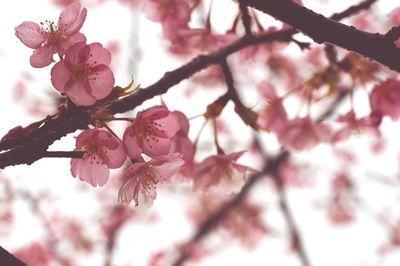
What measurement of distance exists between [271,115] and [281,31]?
0.52 meters

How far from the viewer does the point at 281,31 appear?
190 centimetres

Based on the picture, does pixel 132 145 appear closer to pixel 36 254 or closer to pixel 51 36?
pixel 51 36

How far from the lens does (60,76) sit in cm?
130

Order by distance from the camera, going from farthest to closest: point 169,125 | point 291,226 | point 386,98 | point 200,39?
1. point 291,226
2. point 200,39
3. point 386,98
4. point 169,125

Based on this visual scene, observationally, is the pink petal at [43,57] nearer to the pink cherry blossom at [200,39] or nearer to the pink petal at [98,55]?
the pink petal at [98,55]

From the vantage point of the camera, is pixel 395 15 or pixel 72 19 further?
pixel 395 15

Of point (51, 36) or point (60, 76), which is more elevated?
point (51, 36)

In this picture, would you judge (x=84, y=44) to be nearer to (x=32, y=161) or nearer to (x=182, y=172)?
(x=32, y=161)

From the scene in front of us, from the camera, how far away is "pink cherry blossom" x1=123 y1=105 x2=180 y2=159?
4.66ft

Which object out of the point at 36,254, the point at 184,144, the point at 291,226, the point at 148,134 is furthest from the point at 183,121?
the point at 36,254

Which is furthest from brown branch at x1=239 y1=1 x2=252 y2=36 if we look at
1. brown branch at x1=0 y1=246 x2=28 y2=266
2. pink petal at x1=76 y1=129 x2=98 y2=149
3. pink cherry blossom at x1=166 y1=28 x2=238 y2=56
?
brown branch at x1=0 y1=246 x2=28 y2=266

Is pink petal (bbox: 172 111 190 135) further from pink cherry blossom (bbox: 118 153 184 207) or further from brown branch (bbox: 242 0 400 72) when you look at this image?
brown branch (bbox: 242 0 400 72)

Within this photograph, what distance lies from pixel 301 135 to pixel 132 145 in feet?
3.75

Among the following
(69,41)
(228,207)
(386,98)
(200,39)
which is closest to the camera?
(69,41)
